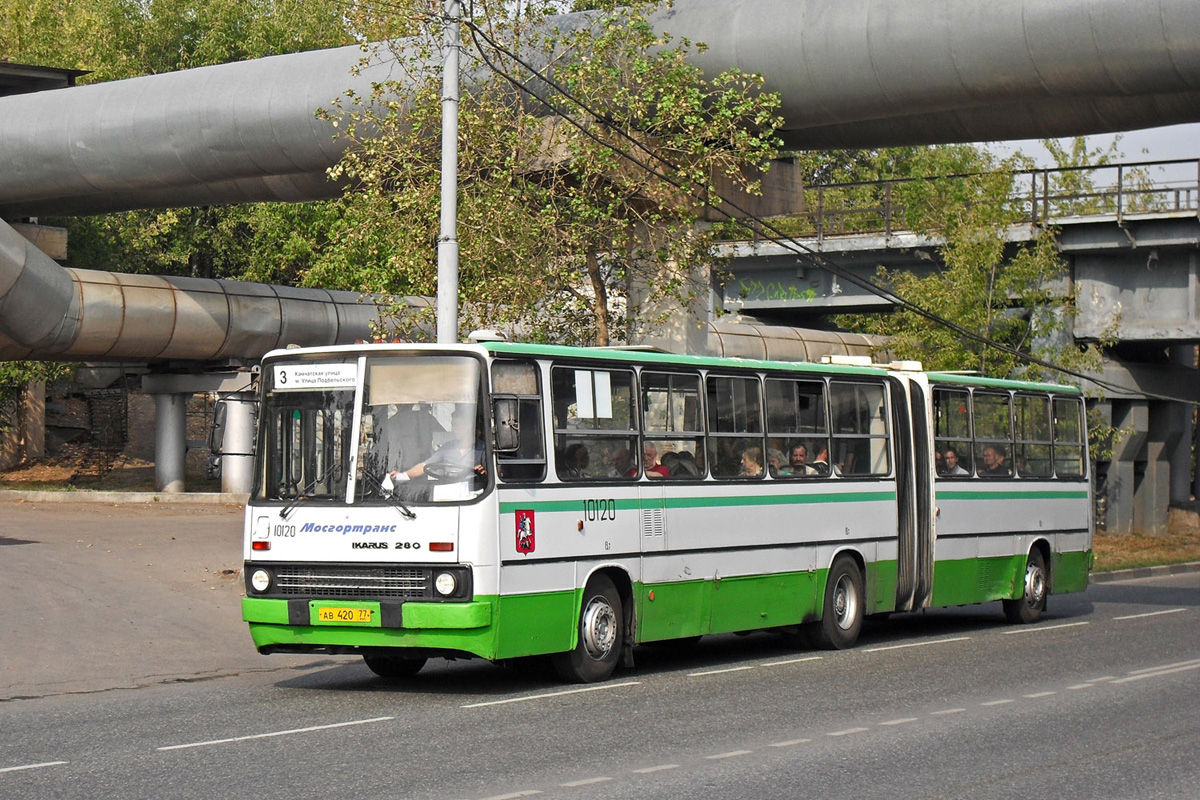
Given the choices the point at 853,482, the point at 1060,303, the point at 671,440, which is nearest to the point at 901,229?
the point at 1060,303

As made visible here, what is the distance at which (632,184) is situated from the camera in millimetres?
20891

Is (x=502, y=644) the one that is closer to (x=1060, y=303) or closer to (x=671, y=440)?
(x=671, y=440)

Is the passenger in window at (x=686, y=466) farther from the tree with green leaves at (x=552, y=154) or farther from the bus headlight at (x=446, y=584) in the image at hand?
the tree with green leaves at (x=552, y=154)

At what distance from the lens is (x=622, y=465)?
1406 cm

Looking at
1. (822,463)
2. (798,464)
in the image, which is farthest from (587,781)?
(822,463)

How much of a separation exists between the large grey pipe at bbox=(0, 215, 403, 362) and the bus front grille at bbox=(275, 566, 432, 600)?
1462 cm

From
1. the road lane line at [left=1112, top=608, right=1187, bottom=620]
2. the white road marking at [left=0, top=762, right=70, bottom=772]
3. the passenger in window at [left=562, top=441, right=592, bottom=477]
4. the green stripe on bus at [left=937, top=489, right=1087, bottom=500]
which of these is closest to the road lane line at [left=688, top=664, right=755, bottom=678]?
the passenger in window at [left=562, top=441, right=592, bottom=477]

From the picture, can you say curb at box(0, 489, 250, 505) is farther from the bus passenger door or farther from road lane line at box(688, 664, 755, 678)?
the bus passenger door

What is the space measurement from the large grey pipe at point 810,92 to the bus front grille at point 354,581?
9807 mm

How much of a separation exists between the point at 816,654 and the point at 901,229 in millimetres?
22738

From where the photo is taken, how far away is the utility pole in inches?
684

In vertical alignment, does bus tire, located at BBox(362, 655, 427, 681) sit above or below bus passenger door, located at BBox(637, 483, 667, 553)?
below

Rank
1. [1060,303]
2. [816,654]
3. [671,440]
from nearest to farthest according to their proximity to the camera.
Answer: [671,440]
[816,654]
[1060,303]

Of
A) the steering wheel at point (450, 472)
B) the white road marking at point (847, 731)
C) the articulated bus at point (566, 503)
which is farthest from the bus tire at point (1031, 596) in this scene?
the steering wheel at point (450, 472)
